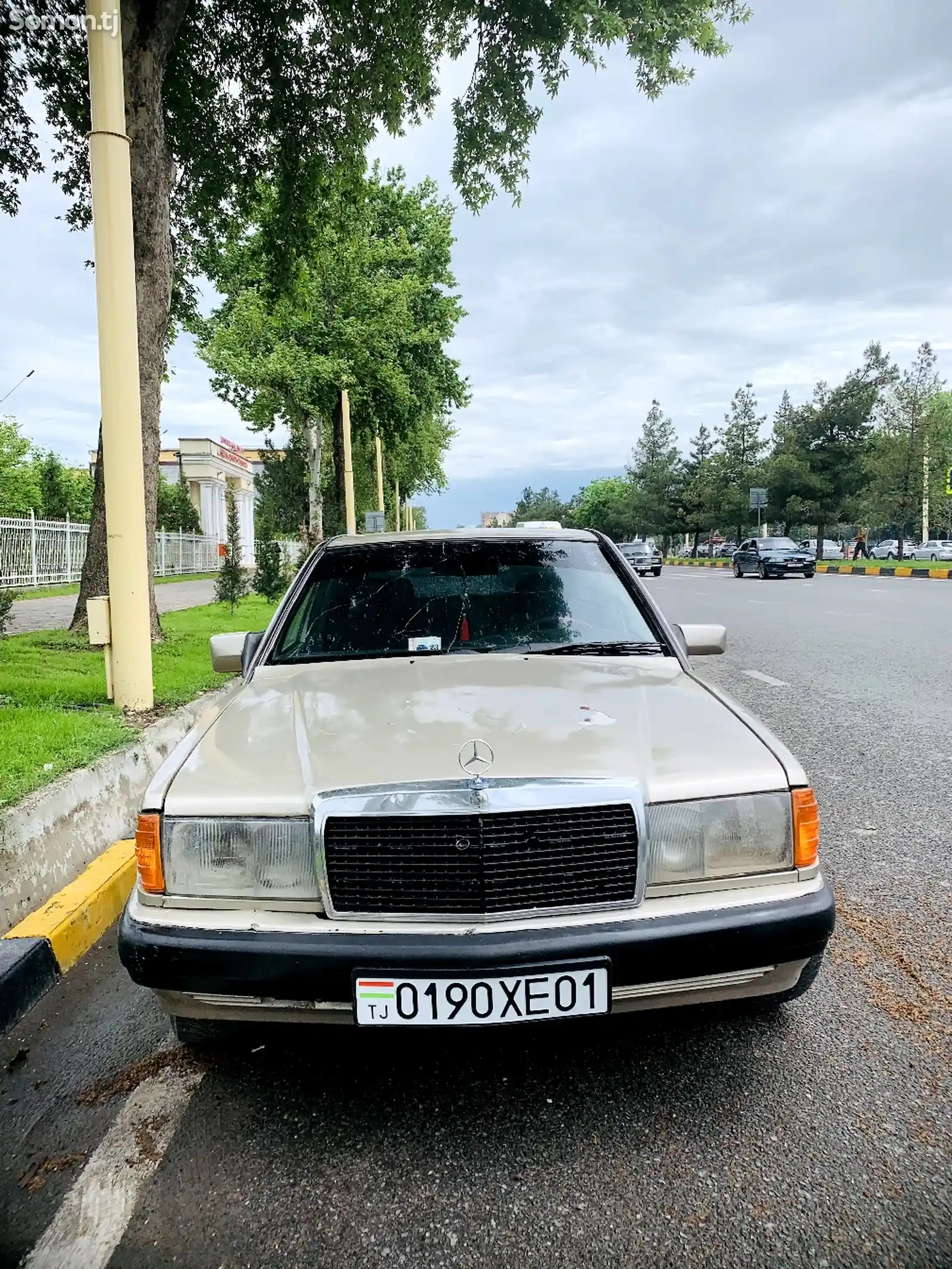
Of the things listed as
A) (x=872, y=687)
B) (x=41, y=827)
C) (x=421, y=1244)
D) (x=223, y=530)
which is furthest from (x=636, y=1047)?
(x=223, y=530)

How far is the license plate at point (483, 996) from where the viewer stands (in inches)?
73.9

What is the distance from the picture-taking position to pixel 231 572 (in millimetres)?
13961

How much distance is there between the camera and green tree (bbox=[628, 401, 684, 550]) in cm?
7744

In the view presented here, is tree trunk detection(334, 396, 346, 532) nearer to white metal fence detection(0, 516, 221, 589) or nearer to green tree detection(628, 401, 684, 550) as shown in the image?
white metal fence detection(0, 516, 221, 589)

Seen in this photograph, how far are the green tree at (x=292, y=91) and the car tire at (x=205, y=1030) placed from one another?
7024 mm

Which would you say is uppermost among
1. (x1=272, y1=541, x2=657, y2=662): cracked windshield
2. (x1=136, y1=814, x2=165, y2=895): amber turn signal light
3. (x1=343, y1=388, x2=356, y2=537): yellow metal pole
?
(x1=343, y1=388, x2=356, y2=537): yellow metal pole

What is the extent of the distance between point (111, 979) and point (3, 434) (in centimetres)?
4621

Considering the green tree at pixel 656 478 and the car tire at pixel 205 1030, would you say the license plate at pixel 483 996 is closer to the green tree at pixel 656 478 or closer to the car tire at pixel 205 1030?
the car tire at pixel 205 1030

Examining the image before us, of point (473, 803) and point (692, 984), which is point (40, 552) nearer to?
point (473, 803)

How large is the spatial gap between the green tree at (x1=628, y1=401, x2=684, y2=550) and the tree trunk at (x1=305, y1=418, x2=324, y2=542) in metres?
51.7

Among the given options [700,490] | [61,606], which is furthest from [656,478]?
[61,606]

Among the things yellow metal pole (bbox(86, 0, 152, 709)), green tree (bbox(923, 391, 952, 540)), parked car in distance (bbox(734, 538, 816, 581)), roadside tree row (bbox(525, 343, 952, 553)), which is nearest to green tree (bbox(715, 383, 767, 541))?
roadside tree row (bbox(525, 343, 952, 553))

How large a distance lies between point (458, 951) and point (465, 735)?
0.54m

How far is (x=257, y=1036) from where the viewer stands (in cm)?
212
